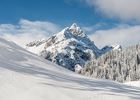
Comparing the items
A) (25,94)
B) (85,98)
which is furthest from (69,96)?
(25,94)

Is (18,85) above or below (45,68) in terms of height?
below

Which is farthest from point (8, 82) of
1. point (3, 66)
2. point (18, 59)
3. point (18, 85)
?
point (18, 59)

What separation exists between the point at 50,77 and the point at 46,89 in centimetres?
294

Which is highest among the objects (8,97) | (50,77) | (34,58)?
(34,58)

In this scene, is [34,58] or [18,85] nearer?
[18,85]

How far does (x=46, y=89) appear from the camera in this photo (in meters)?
12.3

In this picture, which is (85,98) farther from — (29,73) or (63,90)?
(29,73)

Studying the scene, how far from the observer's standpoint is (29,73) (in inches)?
591

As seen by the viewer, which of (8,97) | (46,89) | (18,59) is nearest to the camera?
(8,97)

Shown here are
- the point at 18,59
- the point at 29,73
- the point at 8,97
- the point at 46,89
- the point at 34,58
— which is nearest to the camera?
the point at 8,97

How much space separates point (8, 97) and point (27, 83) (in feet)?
5.22

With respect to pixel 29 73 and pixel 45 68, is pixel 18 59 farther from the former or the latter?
pixel 29 73

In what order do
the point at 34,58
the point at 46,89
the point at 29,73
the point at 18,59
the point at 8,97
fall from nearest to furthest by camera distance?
the point at 8,97
the point at 46,89
the point at 29,73
the point at 18,59
the point at 34,58

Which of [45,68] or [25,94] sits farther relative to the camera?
[45,68]
